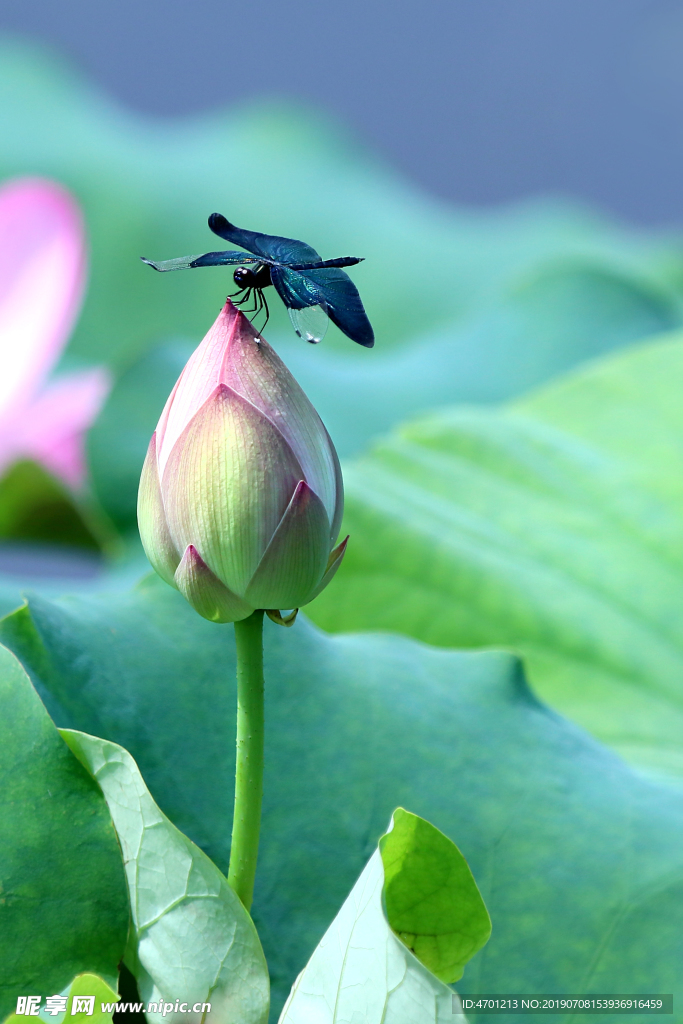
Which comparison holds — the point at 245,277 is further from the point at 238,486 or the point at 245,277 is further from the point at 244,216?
the point at 244,216

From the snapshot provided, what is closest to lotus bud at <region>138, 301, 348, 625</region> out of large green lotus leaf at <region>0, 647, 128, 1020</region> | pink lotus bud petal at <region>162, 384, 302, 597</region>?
pink lotus bud petal at <region>162, 384, 302, 597</region>

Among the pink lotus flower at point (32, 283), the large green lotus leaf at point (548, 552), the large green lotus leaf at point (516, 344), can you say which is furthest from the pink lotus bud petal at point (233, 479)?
the large green lotus leaf at point (516, 344)

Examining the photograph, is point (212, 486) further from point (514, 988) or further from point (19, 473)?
point (19, 473)

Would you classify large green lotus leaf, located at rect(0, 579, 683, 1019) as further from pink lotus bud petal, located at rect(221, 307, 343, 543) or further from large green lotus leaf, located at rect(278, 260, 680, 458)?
large green lotus leaf, located at rect(278, 260, 680, 458)

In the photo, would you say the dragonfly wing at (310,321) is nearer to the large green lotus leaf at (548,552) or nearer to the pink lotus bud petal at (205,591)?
the pink lotus bud petal at (205,591)

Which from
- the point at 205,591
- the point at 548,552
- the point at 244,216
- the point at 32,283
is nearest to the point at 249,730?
the point at 205,591

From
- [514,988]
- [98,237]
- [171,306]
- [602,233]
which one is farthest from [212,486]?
[602,233]
